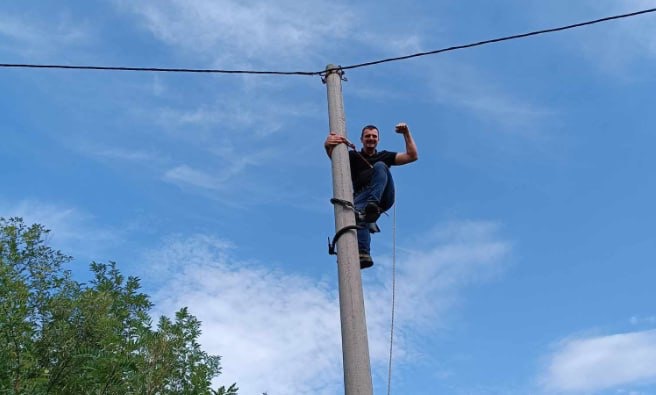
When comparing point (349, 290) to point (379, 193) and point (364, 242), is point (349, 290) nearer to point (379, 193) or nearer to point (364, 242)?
point (364, 242)

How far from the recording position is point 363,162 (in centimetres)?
468

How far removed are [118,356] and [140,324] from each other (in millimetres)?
1565

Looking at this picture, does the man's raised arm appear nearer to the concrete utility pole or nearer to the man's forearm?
the man's forearm

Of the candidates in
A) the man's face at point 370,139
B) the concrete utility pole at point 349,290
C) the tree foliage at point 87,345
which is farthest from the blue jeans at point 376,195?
the tree foliage at point 87,345

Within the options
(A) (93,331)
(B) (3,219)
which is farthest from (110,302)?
(B) (3,219)

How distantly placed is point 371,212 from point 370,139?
743 millimetres

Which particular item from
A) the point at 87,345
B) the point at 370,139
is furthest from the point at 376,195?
the point at 87,345

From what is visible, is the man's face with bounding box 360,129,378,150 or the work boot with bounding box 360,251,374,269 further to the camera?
the man's face with bounding box 360,129,378,150

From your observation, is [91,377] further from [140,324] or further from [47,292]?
[47,292]

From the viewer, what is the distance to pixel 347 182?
3.71 m

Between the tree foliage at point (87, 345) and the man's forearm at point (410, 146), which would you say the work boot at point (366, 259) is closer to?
the man's forearm at point (410, 146)

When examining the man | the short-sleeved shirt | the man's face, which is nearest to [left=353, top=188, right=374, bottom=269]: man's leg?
the man

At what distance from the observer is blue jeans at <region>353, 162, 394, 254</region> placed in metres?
4.14

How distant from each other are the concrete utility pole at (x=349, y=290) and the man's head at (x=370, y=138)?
607 mm
